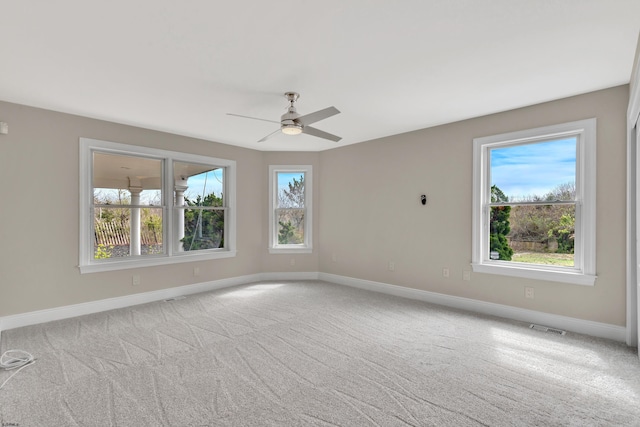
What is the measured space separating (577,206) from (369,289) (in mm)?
2993

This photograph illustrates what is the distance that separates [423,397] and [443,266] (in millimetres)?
2485

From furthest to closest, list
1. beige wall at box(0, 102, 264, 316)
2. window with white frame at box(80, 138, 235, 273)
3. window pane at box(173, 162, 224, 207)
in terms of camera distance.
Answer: window pane at box(173, 162, 224, 207)
window with white frame at box(80, 138, 235, 273)
beige wall at box(0, 102, 264, 316)

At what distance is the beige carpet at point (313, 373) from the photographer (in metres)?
1.99

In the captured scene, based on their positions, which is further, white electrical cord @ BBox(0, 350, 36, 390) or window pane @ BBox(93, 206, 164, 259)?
window pane @ BBox(93, 206, 164, 259)

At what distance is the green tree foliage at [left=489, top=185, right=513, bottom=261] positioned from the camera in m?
3.92

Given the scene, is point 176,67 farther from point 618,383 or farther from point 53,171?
point 618,383

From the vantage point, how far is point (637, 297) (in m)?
2.88

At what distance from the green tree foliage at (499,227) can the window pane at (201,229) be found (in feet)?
13.5

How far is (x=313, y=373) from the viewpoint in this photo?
2496 mm

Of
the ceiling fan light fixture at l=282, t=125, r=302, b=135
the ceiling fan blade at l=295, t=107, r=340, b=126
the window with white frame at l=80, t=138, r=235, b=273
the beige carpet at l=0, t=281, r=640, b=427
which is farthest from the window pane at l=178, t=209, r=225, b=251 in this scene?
the ceiling fan blade at l=295, t=107, r=340, b=126

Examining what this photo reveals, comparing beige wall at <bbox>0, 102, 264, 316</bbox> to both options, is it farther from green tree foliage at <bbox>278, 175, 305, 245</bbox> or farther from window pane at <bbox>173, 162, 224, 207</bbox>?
green tree foliage at <bbox>278, 175, 305, 245</bbox>

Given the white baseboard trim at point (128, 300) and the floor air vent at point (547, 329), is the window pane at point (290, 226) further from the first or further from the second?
the floor air vent at point (547, 329)

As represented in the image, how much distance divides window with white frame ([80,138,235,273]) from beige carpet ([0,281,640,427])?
96 cm

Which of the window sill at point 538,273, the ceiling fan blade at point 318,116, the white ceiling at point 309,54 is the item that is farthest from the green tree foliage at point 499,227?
the ceiling fan blade at point 318,116
